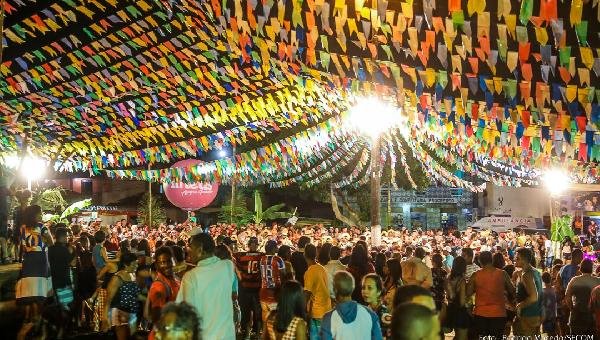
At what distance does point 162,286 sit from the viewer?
6082mm

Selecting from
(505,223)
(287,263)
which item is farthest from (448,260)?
(505,223)

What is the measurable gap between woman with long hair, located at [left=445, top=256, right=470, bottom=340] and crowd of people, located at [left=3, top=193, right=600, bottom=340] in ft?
0.04

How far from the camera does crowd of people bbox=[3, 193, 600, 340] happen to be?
15.6ft

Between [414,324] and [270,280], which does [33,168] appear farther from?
[414,324]

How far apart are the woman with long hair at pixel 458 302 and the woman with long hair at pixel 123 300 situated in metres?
3.68

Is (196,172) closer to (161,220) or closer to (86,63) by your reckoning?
(86,63)

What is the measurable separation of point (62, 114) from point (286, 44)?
912 centimetres

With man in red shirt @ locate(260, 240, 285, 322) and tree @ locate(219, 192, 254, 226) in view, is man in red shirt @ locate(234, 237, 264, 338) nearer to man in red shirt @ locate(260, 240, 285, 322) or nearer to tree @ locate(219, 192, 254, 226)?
man in red shirt @ locate(260, 240, 285, 322)

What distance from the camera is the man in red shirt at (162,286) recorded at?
19.6 feet

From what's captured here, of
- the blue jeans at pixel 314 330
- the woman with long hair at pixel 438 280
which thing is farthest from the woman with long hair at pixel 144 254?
the woman with long hair at pixel 438 280

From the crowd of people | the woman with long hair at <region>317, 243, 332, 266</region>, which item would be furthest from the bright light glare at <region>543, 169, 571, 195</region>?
the woman with long hair at <region>317, 243, 332, 266</region>

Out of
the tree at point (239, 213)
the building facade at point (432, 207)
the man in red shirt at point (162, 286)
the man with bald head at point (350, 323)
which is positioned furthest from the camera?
the building facade at point (432, 207)

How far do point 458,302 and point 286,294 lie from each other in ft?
9.49

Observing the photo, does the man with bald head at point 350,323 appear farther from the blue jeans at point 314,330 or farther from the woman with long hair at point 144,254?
the woman with long hair at point 144,254
